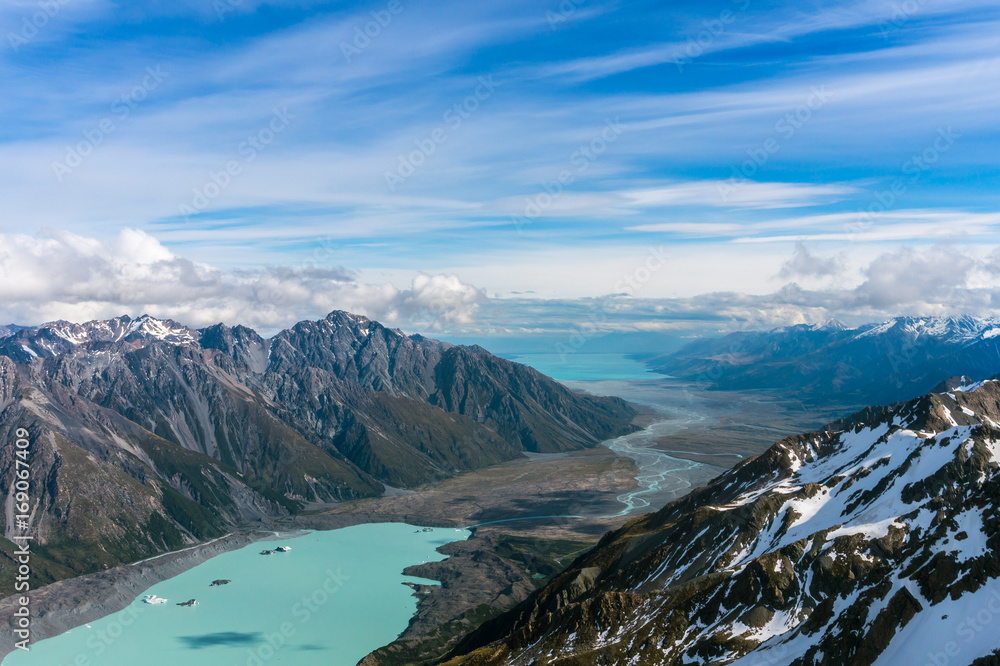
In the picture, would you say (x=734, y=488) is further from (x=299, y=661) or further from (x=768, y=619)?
(x=299, y=661)

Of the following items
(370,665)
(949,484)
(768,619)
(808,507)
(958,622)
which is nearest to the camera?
(958,622)

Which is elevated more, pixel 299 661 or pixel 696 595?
pixel 696 595

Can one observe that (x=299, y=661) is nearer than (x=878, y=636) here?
No

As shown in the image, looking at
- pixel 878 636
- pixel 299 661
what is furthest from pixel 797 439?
pixel 299 661

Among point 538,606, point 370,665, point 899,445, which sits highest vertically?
point 899,445

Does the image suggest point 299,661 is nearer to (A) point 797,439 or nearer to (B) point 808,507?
(B) point 808,507

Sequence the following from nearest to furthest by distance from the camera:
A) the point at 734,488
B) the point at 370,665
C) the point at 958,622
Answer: the point at 958,622 < the point at 370,665 < the point at 734,488

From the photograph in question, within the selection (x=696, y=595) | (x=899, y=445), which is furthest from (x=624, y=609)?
(x=899, y=445)
